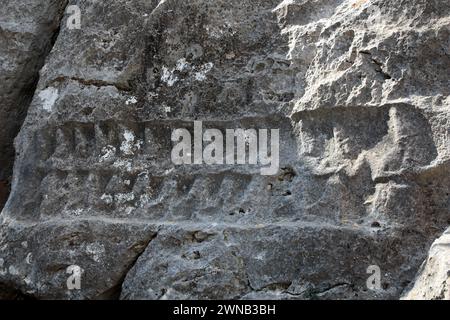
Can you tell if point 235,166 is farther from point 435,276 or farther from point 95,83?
point 435,276

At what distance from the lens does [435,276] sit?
226 cm

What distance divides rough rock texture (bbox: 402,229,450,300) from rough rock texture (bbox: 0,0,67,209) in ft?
5.62

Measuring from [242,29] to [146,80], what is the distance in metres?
0.39

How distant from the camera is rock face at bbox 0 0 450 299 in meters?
2.53

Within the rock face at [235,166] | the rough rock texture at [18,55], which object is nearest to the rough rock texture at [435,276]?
the rock face at [235,166]

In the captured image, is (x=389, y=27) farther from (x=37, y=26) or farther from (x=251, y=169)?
(x=37, y=26)

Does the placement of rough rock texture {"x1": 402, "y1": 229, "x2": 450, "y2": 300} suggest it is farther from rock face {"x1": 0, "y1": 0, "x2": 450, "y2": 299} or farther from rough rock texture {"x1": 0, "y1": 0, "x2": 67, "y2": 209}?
rough rock texture {"x1": 0, "y1": 0, "x2": 67, "y2": 209}

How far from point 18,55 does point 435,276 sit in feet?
6.30

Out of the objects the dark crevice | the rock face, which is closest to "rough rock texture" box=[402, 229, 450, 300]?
the rock face

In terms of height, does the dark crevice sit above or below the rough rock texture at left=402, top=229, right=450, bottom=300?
above

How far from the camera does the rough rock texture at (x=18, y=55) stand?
3301 millimetres

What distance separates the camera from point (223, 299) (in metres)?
2.55

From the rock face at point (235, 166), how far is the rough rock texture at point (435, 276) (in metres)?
0.03

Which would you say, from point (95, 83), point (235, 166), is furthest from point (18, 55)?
point (235, 166)
